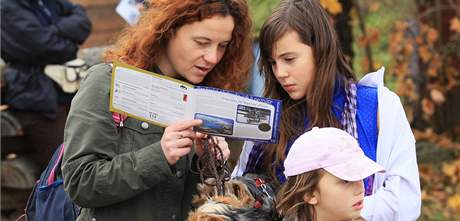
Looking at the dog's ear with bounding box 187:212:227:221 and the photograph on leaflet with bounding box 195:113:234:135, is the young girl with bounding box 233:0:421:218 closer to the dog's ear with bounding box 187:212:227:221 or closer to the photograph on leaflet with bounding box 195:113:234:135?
the photograph on leaflet with bounding box 195:113:234:135

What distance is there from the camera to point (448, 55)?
7891 mm

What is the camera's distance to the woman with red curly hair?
2.43 m

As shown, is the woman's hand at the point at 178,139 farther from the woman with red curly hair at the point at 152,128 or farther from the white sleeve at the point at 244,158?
the white sleeve at the point at 244,158

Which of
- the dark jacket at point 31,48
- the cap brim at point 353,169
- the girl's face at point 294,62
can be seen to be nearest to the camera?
the cap brim at point 353,169

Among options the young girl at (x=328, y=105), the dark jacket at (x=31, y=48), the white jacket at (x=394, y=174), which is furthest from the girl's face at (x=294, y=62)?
the dark jacket at (x=31, y=48)

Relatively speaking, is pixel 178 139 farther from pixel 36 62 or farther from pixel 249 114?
pixel 36 62

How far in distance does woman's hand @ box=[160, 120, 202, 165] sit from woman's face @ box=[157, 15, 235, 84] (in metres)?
0.27

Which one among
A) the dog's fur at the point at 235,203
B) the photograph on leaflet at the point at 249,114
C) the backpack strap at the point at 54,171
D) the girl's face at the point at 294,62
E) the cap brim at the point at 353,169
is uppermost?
the girl's face at the point at 294,62

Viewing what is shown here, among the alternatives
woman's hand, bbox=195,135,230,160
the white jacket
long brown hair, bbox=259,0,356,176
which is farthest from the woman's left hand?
the white jacket

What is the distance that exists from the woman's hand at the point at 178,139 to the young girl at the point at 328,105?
1.45 ft

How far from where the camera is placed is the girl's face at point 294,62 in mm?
2680

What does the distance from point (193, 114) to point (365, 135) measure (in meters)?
0.61

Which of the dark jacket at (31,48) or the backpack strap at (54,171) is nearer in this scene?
the backpack strap at (54,171)

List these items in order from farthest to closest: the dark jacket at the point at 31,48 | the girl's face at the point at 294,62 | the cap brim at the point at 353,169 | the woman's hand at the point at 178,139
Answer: the dark jacket at the point at 31,48
the girl's face at the point at 294,62
the woman's hand at the point at 178,139
the cap brim at the point at 353,169
